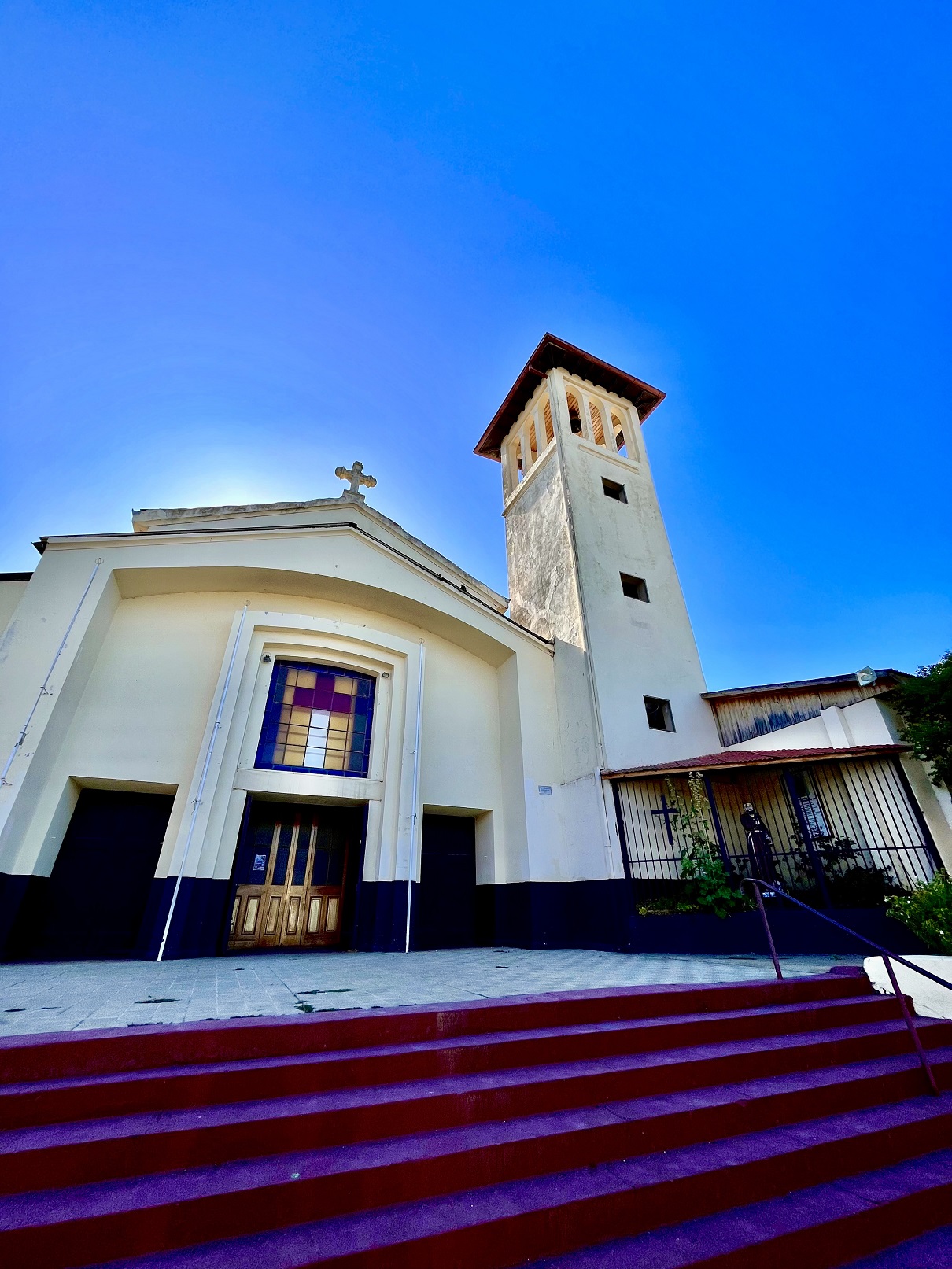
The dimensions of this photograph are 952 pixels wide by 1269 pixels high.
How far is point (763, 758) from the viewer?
9.16m

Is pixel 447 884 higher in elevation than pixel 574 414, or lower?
lower

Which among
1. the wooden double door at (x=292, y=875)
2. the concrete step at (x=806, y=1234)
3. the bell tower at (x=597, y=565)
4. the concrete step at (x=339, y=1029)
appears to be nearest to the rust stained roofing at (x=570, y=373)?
the bell tower at (x=597, y=565)

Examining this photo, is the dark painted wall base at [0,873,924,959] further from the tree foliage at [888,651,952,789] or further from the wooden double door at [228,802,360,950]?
the tree foliage at [888,651,952,789]

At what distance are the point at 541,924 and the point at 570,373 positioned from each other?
645 inches

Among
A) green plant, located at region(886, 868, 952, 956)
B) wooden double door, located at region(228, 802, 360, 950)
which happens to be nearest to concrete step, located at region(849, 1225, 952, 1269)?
green plant, located at region(886, 868, 952, 956)

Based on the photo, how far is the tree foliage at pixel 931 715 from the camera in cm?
809

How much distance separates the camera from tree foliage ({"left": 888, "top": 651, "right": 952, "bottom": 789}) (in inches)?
319

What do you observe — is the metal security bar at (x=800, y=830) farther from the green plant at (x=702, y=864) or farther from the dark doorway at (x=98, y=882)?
the dark doorway at (x=98, y=882)

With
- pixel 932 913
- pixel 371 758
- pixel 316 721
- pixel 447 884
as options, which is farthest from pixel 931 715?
pixel 316 721

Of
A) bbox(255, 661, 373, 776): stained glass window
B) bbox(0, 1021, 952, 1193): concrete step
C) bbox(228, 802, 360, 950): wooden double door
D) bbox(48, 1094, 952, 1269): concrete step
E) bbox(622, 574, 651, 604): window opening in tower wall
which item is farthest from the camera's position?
bbox(622, 574, 651, 604): window opening in tower wall

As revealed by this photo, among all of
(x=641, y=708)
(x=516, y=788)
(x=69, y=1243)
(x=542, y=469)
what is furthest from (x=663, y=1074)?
(x=542, y=469)

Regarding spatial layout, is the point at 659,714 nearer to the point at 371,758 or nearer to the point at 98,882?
the point at 371,758

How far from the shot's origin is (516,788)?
11.1 m

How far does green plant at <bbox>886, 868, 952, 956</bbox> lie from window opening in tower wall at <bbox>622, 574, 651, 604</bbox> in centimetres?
828
